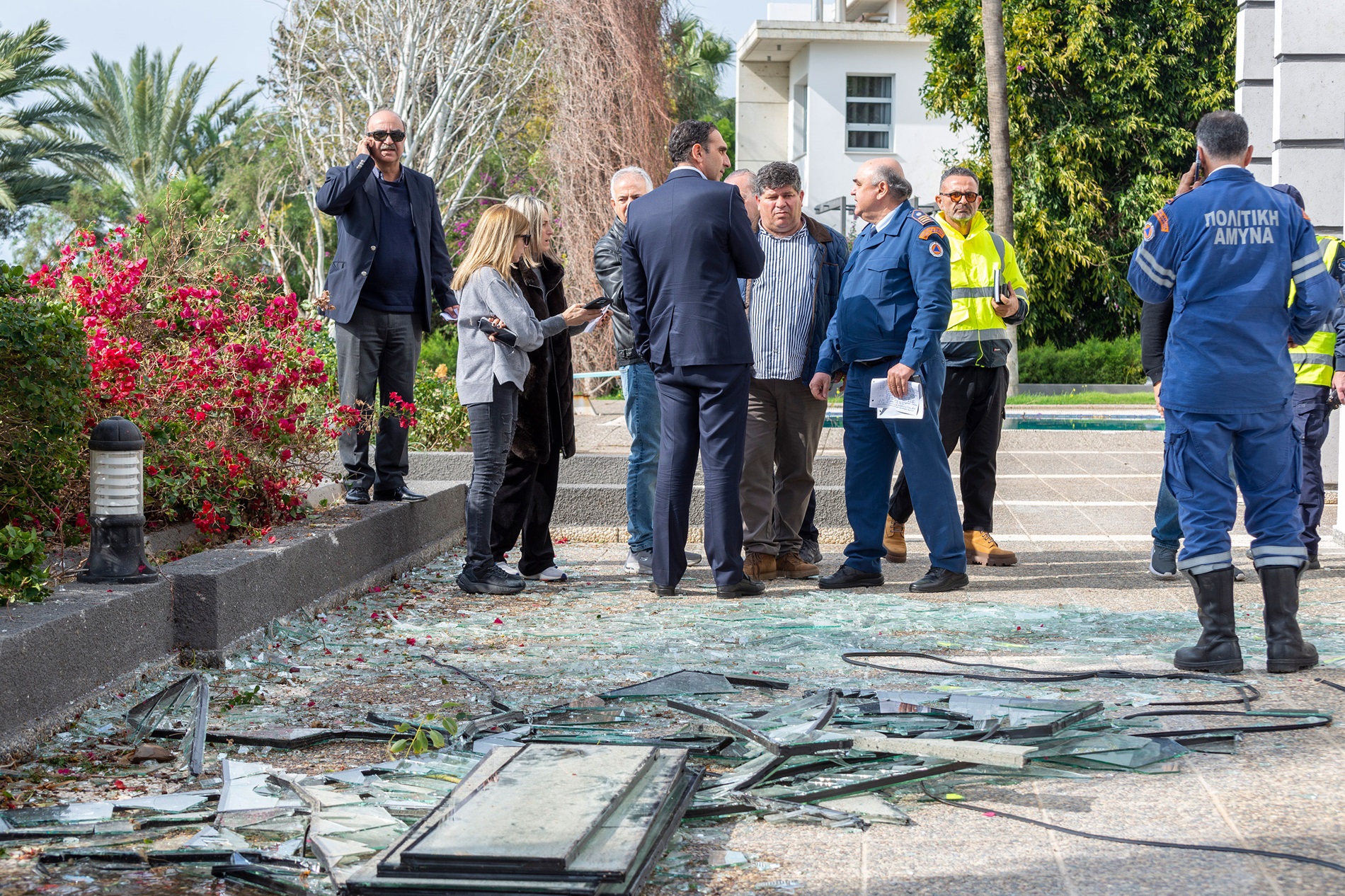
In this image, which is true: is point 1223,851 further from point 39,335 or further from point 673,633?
point 39,335

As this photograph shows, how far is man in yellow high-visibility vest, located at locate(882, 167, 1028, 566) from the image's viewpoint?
777cm

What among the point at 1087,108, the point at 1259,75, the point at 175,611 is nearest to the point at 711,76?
the point at 1087,108

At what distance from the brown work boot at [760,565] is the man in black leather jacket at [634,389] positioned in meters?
0.53

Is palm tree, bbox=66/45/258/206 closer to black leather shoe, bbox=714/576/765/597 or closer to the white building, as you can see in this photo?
the white building

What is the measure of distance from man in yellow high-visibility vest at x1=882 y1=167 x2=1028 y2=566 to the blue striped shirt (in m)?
0.86

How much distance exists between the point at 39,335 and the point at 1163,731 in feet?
12.8

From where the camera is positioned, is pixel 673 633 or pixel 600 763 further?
pixel 673 633

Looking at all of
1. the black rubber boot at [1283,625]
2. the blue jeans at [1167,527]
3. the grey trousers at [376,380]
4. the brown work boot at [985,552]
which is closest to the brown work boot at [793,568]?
the brown work boot at [985,552]

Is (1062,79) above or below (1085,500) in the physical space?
above

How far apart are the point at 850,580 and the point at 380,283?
2.89 m

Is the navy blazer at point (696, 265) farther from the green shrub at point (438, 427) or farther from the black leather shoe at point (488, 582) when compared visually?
the green shrub at point (438, 427)

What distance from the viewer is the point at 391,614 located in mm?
6387

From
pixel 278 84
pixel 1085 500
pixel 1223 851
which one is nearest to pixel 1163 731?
pixel 1223 851

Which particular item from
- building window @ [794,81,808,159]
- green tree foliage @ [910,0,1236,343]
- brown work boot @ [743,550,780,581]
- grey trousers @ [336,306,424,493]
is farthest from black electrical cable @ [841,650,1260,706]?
building window @ [794,81,808,159]
